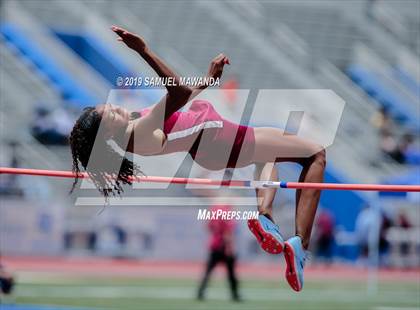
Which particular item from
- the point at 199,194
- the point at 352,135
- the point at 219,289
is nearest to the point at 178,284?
the point at 219,289

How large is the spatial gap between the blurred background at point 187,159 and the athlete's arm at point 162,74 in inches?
280

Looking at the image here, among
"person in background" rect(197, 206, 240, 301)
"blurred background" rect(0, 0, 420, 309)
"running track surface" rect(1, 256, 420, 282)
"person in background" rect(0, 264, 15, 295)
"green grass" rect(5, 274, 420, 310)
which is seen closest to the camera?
"person in background" rect(0, 264, 15, 295)

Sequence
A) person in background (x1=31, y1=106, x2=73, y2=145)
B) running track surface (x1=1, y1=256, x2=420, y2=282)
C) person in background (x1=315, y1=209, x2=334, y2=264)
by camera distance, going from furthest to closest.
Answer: person in background (x1=315, y1=209, x2=334, y2=264) < person in background (x1=31, y1=106, x2=73, y2=145) < running track surface (x1=1, y1=256, x2=420, y2=282)

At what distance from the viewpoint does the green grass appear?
43.1 feet

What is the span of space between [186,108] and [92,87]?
14.0 m

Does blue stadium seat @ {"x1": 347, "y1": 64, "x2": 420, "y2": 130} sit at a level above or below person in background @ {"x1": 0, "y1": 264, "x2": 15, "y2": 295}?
above

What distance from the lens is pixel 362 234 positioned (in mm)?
21250

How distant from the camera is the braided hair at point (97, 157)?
24.6 ft

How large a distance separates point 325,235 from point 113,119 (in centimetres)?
1402

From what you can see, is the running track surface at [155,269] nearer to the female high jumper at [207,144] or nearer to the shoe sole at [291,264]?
the female high jumper at [207,144]

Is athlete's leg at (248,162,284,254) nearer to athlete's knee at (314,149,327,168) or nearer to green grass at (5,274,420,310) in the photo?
athlete's knee at (314,149,327,168)

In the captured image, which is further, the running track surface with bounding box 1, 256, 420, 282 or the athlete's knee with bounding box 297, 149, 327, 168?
the running track surface with bounding box 1, 256, 420, 282

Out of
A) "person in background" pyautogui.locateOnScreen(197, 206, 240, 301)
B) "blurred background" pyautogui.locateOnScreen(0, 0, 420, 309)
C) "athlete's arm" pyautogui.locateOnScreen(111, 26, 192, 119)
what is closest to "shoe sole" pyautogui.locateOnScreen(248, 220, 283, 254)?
"athlete's arm" pyautogui.locateOnScreen(111, 26, 192, 119)

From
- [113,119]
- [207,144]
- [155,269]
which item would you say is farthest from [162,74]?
[155,269]
